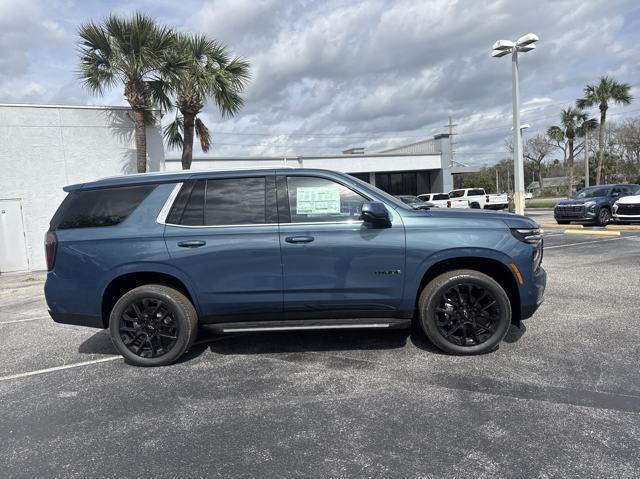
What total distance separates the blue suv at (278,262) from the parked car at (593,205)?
15.1 meters

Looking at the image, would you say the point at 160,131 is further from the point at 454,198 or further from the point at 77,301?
the point at 454,198

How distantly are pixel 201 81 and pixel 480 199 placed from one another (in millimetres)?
21598

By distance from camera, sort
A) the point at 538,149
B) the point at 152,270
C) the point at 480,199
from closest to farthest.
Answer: the point at 152,270 → the point at 480,199 → the point at 538,149

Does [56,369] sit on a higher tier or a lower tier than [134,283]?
lower

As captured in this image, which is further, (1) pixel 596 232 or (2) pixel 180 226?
(1) pixel 596 232

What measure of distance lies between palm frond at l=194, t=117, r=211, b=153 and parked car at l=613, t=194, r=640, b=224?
1455 cm

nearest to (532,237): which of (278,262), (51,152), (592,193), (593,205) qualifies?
(278,262)

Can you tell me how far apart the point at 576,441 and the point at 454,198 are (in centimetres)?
2819

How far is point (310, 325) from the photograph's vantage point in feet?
14.1

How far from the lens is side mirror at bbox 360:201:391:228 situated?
407 cm

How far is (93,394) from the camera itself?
13.1 ft

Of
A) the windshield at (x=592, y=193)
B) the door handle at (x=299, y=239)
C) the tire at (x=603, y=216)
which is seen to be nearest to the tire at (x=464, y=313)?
the door handle at (x=299, y=239)

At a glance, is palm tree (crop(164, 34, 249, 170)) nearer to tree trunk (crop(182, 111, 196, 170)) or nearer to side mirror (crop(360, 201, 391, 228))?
tree trunk (crop(182, 111, 196, 170))

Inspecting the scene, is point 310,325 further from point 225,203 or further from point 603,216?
point 603,216
